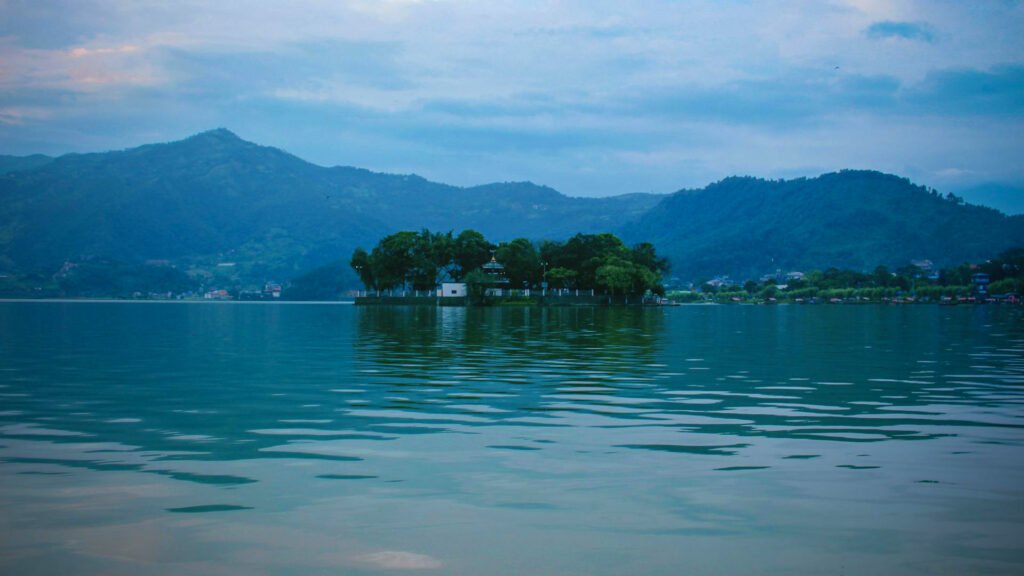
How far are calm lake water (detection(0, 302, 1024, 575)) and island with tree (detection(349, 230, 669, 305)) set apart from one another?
13779 centimetres

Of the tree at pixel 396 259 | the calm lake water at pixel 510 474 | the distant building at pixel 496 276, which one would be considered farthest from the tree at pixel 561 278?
the calm lake water at pixel 510 474

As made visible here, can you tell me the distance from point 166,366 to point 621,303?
140426 mm

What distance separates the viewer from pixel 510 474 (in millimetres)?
12633

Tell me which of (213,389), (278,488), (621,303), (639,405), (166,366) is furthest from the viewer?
(621,303)

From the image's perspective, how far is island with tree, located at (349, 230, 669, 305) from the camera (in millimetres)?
165625

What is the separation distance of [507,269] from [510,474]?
161 m

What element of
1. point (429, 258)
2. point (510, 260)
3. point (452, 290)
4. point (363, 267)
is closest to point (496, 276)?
point (510, 260)

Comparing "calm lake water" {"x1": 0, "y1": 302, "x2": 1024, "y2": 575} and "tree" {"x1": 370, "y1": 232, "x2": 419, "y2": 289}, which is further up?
"tree" {"x1": 370, "y1": 232, "x2": 419, "y2": 289}

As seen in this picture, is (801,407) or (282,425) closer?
(282,425)

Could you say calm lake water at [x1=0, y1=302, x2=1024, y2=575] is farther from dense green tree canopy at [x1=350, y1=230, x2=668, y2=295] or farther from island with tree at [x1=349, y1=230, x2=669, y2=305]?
dense green tree canopy at [x1=350, y1=230, x2=668, y2=295]

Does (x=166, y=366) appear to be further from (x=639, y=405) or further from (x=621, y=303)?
(x=621, y=303)

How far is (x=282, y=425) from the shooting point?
1738cm

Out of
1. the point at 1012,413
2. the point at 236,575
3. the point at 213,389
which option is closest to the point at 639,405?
the point at 1012,413

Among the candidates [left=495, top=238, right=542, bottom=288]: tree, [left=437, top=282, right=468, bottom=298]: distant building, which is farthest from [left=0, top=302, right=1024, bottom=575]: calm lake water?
[left=495, top=238, right=542, bottom=288]: tree
